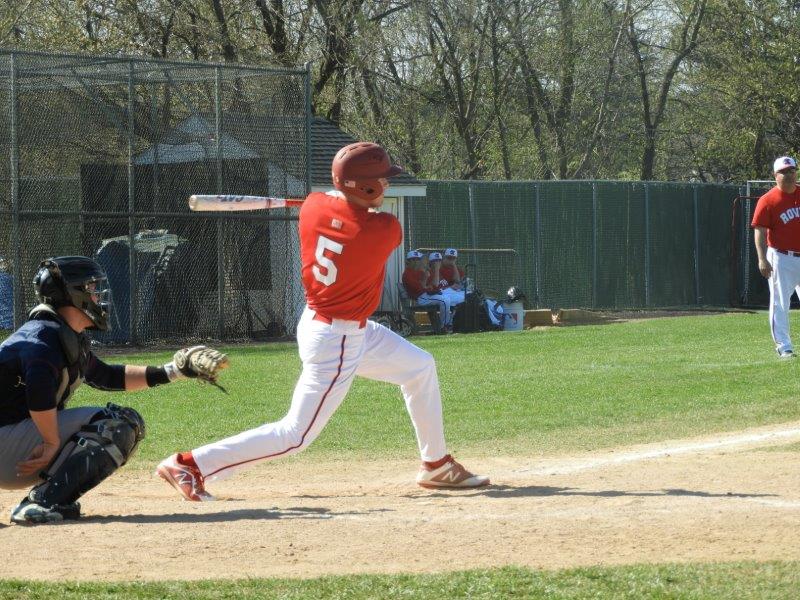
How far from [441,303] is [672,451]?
39.8ft

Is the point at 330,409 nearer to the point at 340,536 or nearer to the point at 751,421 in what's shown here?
the point at 340,536

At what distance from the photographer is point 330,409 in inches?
244

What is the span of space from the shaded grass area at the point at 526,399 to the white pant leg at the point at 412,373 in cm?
154

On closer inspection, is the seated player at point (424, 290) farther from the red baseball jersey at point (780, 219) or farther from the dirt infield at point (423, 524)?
the dirt infield at point (423, 524)

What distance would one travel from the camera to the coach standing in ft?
41.0

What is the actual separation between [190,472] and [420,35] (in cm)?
2443

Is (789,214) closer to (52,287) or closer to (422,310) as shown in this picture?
(422,310)

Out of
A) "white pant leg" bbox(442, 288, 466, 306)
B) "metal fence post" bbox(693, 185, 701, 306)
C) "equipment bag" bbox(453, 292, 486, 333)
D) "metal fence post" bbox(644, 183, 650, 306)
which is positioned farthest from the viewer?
"metal fence post" bbox(693, 185, 701, 306)

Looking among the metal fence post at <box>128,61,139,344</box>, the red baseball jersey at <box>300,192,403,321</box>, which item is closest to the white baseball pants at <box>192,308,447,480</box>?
the red baseball jersey at <box>300,192,403,321</box>

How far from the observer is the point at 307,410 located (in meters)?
6.15

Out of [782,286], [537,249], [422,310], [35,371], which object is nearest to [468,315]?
[422,310]

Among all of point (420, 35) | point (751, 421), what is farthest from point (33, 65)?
point (420, 35)

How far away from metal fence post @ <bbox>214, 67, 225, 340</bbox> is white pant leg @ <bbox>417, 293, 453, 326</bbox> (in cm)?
395

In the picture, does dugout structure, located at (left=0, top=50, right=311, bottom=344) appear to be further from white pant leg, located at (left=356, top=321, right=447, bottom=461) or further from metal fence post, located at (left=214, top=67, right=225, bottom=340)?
white pant leg, located at (left=356, top=321, right=447, bottom=461)
